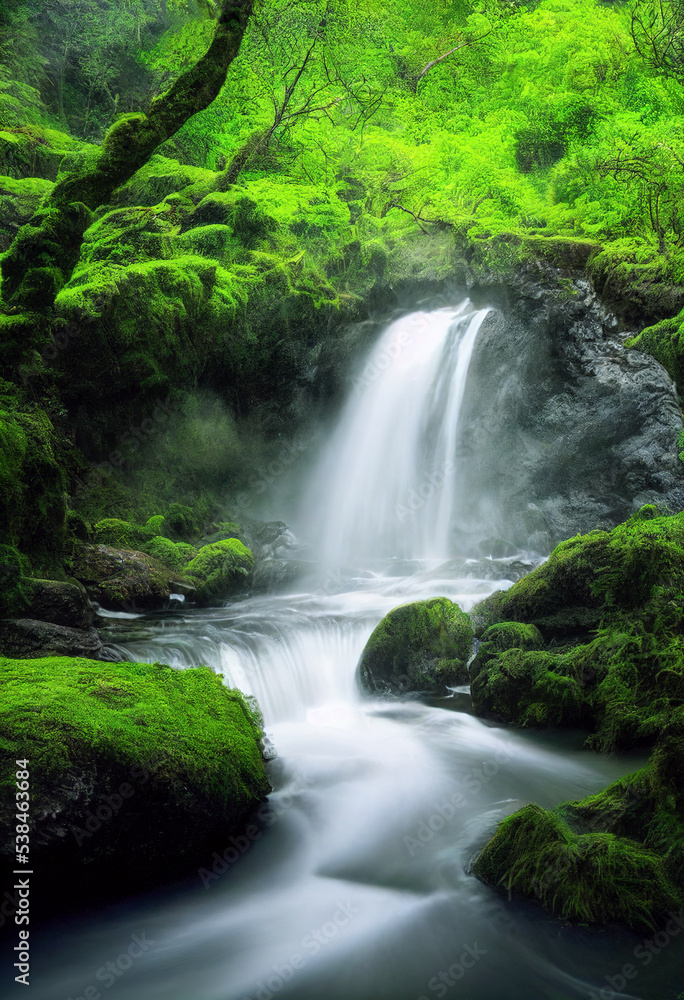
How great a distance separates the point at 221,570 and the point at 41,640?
15.9ft

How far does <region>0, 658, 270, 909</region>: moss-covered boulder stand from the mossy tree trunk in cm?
449

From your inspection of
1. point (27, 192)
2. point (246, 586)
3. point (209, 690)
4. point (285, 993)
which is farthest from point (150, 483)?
point (285, 993)

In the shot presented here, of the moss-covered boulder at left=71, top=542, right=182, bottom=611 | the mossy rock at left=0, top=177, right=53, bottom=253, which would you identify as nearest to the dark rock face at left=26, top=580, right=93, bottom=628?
the moss-covered boulder at left=71, top=542, right=182, bottom=611

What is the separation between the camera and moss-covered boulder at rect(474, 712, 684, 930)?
11.1 ft

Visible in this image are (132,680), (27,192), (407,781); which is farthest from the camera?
(27,192)

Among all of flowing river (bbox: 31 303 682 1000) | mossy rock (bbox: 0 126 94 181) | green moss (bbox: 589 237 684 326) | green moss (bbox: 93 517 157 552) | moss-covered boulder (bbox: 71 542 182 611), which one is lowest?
flowing river (bbox: 31 303 682 1000)

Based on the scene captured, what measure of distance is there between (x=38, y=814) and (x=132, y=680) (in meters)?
1.30

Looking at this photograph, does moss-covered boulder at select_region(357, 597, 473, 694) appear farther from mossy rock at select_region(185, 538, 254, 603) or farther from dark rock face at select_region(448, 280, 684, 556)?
dark rock face at select_region(448, 280, 684, 556)

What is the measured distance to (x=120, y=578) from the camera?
9047mm

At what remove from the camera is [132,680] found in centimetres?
476

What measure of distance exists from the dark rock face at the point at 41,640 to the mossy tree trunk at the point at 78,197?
348 centimetres

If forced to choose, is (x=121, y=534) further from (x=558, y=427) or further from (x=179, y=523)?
(x=558, y=427)

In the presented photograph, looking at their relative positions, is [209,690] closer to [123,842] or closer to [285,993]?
[123,842]

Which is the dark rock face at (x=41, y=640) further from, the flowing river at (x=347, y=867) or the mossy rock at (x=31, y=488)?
the mossy rock at (x=31, y=488)
